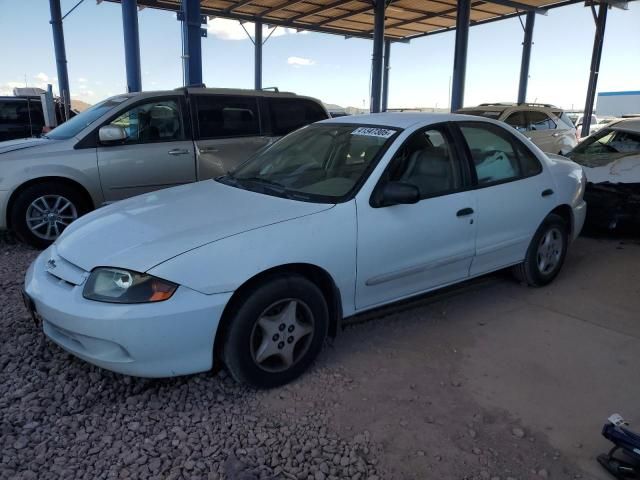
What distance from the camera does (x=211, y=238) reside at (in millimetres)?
2668

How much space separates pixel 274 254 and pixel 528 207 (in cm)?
241

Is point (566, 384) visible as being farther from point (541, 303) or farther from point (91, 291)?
point (91, 291)

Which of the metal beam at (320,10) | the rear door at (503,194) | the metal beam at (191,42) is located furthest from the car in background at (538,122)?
the metal beam at (320,10)

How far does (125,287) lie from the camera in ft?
8.30

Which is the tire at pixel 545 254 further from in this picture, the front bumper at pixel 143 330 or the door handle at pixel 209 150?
the door handle at pixel 209 150

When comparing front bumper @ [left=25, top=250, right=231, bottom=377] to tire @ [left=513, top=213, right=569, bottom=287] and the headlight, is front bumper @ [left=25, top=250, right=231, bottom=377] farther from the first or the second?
tire @ [left=513, top=213, right=569, bottom=287]

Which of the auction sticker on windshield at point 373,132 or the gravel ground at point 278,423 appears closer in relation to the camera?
the gravel ground at point 278,423

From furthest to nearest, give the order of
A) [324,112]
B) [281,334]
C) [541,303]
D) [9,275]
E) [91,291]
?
[324,112]
[9,275]
[541,303]
[281,334]
[91,291]

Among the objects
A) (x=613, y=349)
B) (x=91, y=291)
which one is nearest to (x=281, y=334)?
(x=91, y=291)

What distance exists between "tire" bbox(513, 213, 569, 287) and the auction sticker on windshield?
1697mm

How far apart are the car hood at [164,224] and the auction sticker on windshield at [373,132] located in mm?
800

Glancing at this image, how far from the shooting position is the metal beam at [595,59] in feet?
56.5

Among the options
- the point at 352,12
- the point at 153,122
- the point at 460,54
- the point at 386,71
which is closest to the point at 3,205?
the point at 153,122

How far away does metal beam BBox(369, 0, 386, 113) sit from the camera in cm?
1708
